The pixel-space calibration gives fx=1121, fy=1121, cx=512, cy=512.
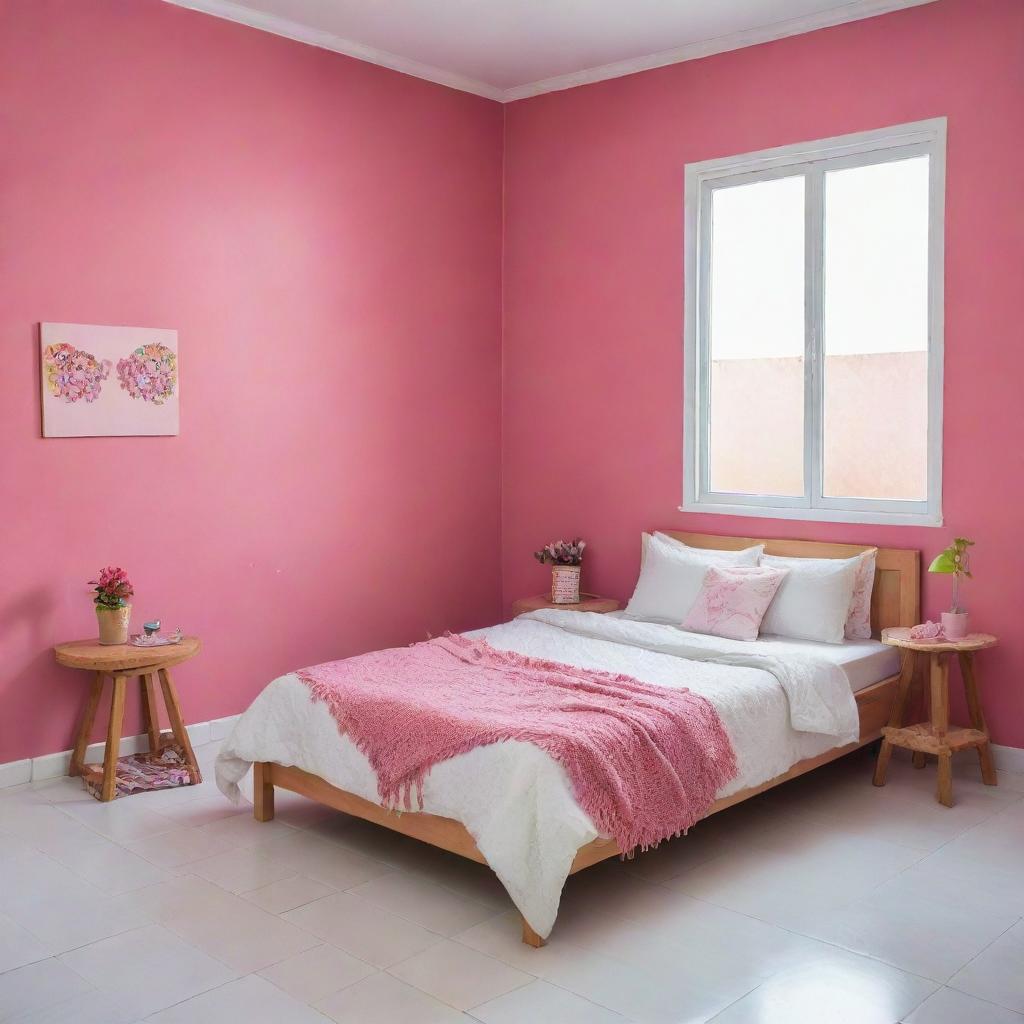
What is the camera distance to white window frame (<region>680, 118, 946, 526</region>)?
4340 millimetres

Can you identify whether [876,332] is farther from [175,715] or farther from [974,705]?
[175,715]

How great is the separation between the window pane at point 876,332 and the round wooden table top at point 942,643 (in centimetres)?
63

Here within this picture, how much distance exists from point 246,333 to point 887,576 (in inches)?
111

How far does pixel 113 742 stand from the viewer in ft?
13.0

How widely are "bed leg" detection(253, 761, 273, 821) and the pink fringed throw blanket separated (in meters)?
0.35

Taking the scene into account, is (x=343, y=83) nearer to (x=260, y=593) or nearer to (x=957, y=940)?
(x=260, y=593)

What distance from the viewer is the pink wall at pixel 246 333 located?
4082mm

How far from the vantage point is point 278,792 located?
13.3 feet

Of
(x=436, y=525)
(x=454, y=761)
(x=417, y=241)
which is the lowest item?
(x=454, y=761)

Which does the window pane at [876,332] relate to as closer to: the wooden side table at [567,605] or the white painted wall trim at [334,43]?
the wooden side table at [567,605]

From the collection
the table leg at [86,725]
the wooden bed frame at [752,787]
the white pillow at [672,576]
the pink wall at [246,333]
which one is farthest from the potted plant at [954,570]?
the table leg at [86,725]

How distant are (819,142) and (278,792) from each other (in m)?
3.34

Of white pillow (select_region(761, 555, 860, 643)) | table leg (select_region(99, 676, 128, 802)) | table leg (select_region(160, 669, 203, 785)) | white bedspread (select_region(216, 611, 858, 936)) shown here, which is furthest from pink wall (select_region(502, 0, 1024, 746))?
table leg (select_region(99, 676, 128, 802))

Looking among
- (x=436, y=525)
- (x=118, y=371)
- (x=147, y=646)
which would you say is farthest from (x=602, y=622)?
(x=118, y=371)
